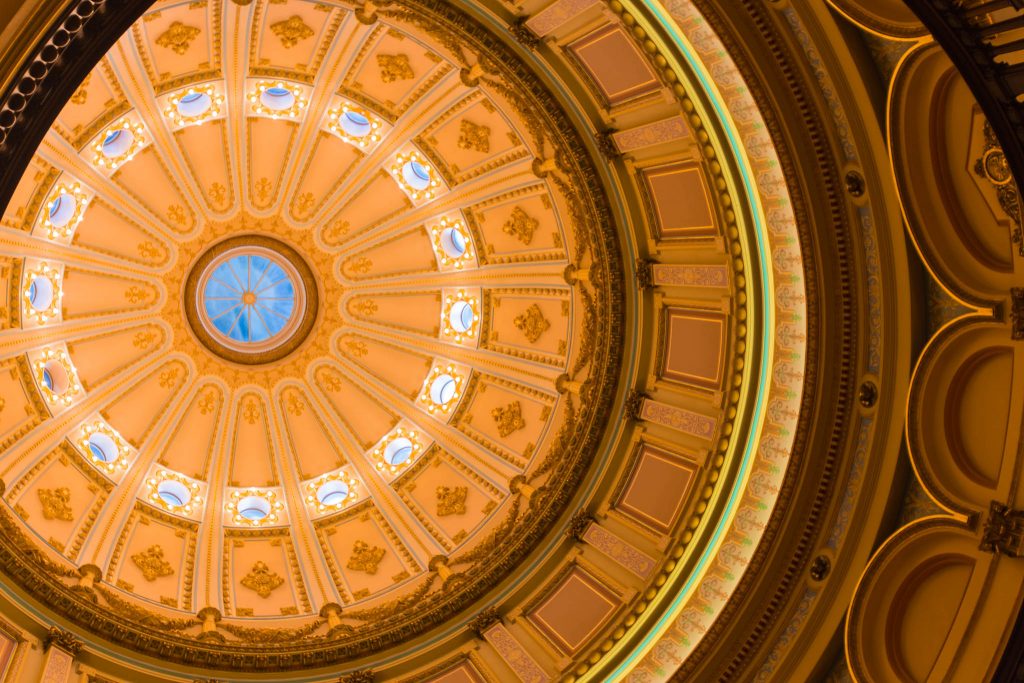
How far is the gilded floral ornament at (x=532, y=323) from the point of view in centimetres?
2306

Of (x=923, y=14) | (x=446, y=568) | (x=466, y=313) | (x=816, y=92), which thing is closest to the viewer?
(x=923, y=14)

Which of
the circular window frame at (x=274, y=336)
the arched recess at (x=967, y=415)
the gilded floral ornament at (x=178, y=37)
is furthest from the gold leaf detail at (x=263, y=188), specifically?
the arched recess at (x=967, y=415)

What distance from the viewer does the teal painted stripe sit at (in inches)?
586

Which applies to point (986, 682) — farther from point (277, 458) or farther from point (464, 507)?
point (277, 458)

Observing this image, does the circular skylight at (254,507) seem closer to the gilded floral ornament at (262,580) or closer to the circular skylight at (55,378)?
the gilded floral ornament at (262,580)

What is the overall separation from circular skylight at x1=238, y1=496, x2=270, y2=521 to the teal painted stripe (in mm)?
11959

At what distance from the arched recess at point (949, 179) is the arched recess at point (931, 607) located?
3.84m

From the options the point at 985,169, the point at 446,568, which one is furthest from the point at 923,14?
the point at 446,568

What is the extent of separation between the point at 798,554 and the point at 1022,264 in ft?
21.6

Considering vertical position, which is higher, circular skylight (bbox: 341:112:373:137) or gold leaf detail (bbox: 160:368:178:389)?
circular skylight (bbox: 341:112:373:137)

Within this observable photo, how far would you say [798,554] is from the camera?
610 inches

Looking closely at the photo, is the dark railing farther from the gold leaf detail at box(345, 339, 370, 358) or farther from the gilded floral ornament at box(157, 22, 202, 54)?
the gold leaf detail at box(345, 339, 370, 358)

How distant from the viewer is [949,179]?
12.4m

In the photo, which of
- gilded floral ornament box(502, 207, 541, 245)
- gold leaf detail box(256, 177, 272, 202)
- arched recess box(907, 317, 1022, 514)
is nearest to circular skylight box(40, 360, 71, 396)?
gold leaf detail box(256, 177, 272, 202)
